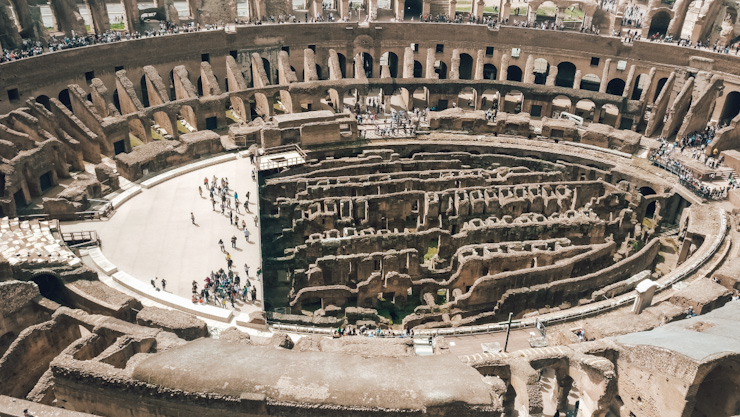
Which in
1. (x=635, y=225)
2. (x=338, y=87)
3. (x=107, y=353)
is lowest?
(x=635, y=225)

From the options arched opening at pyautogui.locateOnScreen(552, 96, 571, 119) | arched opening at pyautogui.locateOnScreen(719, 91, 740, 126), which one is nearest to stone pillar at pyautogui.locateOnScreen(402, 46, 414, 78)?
arched opening at pyautogui.locateOnScreen(552, 96, 571, 119)

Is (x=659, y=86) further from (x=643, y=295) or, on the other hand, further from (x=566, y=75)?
(x=643, y=295)

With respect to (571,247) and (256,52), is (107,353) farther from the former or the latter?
(256,52)

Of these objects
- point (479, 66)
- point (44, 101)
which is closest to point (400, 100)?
point (479, 66)

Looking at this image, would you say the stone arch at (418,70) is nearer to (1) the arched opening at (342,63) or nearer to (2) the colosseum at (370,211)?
(2) the colosseum at (370,211)

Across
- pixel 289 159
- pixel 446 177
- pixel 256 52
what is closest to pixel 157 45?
pixel 256 52

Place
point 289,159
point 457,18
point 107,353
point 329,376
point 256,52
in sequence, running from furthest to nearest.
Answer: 1. point 457,18
2. point 256,52
3. point 289,159
4. point 107,353
5. point 329,376

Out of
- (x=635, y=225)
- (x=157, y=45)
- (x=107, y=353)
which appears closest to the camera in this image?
(x=107, y=353)
